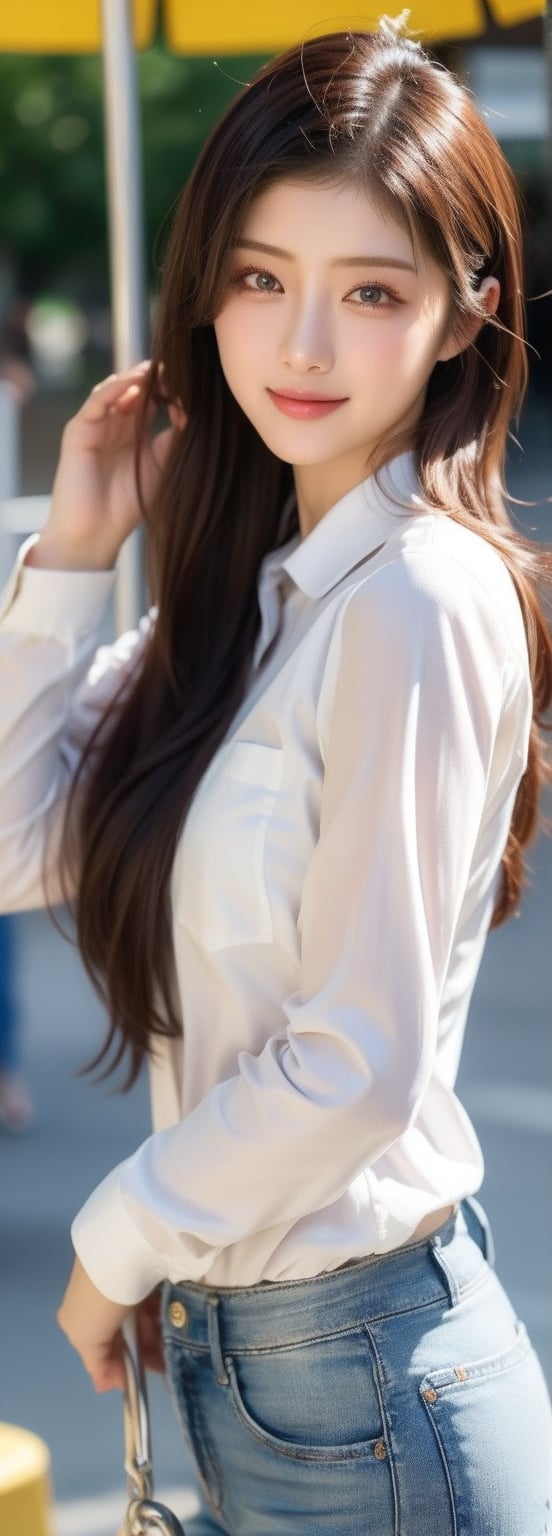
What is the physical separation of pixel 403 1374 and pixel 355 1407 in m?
0.04

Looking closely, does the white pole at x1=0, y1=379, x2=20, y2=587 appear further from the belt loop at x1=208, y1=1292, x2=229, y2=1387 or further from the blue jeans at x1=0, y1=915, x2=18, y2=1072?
the belt loop at x1=208, y1=1292, x2=229, y2=1387

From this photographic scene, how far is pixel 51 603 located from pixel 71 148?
22117 mm

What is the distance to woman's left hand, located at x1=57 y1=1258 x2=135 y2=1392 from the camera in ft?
4.34

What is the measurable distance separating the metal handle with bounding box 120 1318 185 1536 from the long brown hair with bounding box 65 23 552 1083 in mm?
249

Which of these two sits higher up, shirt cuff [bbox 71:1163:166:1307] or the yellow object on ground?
shirt cuff [bbox 71:1163:166:1307]

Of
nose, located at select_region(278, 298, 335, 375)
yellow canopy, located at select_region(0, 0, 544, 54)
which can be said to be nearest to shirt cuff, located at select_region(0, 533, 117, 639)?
nose, located at select_region(278, 298, 335, 375)

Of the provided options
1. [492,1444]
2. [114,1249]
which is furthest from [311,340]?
[492,1444]

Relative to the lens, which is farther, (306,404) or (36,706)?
(36,706)

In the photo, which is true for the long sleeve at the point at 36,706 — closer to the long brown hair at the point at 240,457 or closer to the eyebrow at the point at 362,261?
the long brown hair at the point at 240,457

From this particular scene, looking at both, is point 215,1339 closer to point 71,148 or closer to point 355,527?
point 355,527

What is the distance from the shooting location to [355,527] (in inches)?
52.9

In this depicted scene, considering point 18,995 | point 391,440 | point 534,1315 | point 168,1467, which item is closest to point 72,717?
point 391,440

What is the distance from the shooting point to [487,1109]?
144 inches

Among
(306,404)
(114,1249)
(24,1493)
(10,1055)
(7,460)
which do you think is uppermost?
(306,404)
